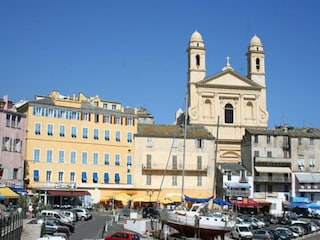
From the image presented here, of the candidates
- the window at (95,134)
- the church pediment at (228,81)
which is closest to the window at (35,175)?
the window at (95,134)

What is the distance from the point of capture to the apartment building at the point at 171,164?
74250mm

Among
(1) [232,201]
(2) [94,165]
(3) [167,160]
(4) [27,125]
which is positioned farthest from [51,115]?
(1) [232,201]

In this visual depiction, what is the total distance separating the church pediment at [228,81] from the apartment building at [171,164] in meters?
15.9

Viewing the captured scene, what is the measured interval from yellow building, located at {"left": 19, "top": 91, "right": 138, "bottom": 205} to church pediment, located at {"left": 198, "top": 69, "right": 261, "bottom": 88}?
1923cm

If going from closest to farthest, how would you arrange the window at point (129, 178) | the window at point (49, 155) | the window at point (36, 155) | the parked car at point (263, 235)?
the parked car at point (263, 235) < the window at point (36, 155) < the window at point (49, 155) < the window at point (129, 178)

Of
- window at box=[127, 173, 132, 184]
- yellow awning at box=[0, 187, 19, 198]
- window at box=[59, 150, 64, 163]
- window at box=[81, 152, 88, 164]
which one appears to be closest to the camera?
yellow awning at box=[0, 187, 19, 198]

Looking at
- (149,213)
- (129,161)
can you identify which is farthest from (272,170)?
(149,213)

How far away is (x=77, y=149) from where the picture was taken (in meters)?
70.5

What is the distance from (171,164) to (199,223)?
3185cm

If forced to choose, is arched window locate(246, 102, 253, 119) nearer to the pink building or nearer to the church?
the church

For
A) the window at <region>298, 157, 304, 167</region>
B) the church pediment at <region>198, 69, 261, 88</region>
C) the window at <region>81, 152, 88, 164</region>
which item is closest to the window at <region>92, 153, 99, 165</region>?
the window at <region>81, 152, 88, 164</region>

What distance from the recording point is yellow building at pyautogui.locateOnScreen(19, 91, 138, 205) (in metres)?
67.3

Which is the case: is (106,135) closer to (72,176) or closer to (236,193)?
(72,176)

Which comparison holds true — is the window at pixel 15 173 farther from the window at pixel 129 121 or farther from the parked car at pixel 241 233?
the parked car at pixel 241 233
